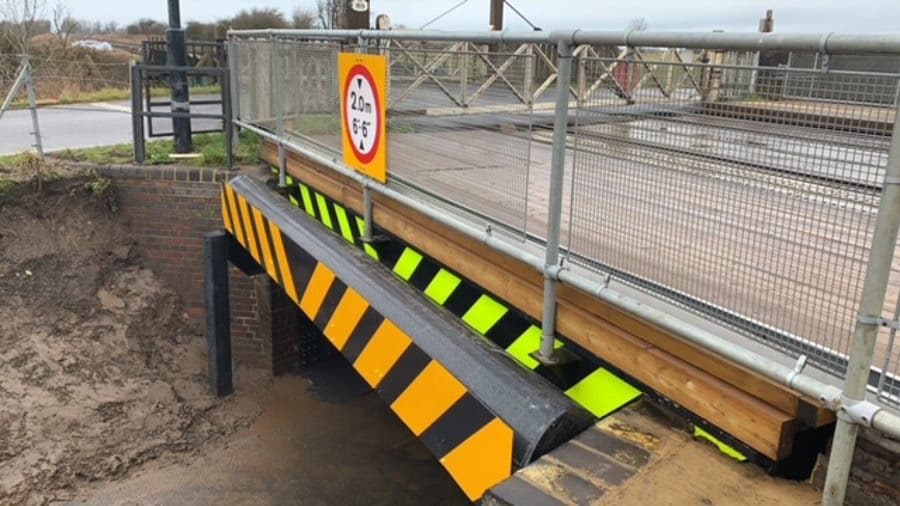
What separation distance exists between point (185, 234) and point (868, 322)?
7.19 metres

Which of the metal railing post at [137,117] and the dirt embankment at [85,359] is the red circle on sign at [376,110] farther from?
the metal railing post at [137,117]

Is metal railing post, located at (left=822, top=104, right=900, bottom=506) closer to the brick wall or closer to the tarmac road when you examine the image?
the brick wall

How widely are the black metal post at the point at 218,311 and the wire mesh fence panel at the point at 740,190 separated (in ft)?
15.3

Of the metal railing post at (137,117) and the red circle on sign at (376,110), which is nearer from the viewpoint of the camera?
the red circle on sign at (376,110)

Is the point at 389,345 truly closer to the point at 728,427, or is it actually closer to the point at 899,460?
the point at 728,427

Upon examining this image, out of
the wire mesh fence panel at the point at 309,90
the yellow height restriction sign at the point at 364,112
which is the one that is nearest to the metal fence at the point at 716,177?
the yellow height restriction sign at the point at 364,112

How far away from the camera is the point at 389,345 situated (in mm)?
3592

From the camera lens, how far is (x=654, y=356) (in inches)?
100

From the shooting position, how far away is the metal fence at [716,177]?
1917 millimetres

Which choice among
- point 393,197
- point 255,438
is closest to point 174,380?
point 255,438

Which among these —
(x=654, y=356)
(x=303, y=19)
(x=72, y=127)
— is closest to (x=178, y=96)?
(x=654, y=356)

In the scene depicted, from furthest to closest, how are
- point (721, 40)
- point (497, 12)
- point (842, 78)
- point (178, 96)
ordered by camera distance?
1. point (497, 12)
2. point (178, 96)
3. point (721, 40)
4. point (842, 78)

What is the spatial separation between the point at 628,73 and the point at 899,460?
1.38m

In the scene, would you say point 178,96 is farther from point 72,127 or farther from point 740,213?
point 72,127
